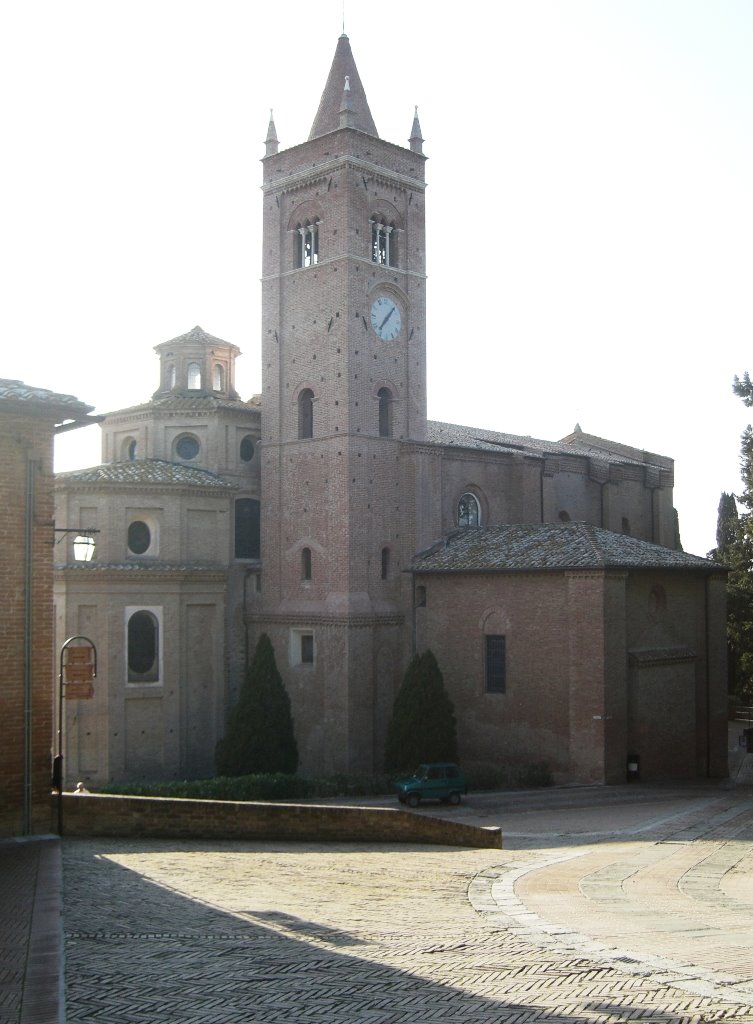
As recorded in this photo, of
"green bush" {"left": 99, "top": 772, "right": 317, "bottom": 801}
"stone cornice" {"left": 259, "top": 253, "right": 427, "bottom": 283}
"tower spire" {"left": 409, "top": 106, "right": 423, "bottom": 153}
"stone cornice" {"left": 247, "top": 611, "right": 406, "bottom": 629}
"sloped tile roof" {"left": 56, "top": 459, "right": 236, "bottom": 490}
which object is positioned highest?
"tower spire" {"left": 409, "top": 106, "right": 423, "bottom": 153}

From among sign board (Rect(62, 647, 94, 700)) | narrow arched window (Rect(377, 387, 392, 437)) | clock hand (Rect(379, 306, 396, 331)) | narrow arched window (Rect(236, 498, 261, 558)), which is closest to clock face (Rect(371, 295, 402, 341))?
clock hand (Rect(379, 306, 396, 331))

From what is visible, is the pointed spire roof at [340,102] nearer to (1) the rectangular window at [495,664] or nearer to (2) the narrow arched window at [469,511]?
(2) the narrow arched window at [469,511]

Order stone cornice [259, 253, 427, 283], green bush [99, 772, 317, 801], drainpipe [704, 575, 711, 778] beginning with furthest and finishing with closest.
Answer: stone cornice [259, 253, 427, 283] → drainpipe [704, 575, 711, 778] → green bush [99, 772, 317, 801]

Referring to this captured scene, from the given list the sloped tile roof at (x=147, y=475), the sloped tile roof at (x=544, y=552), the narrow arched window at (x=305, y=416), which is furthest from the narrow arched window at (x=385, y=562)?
the sloped tile roof at (x=147, y=475)

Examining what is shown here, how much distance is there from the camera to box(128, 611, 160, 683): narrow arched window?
3098 cm

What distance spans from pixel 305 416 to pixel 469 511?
20.8ft

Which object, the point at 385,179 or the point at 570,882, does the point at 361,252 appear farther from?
the point at 570,882

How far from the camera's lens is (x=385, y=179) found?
109ft

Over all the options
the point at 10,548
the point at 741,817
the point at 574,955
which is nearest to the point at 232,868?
the point at 10,548

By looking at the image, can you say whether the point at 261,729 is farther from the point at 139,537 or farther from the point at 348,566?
the point at 139,537

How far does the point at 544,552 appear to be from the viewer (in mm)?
29766

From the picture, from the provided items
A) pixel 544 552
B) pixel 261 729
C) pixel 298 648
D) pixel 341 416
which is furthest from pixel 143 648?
pixel 544 552

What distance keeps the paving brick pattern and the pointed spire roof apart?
22962 mm

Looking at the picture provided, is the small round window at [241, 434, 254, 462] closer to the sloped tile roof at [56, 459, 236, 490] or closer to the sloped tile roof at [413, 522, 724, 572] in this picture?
the sloped tile roof at [56, 459, 236, 490]
